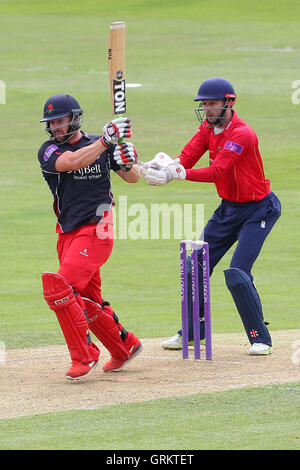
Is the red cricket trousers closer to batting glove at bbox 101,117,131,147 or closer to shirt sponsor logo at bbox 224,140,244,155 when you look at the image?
batting glove at bbox 101,117,131,147

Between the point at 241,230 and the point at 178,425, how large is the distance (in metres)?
2.75

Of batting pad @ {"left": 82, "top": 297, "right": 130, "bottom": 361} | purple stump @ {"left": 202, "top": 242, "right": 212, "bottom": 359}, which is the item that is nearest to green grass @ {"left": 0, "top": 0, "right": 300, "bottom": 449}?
purple stump @ {"left": 202, "top": 242, "right": 212, "bottom": 359}

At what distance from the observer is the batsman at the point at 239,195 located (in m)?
8.83

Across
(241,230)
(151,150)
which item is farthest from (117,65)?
(151,150)

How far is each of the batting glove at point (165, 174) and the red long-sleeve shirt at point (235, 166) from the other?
0.11m

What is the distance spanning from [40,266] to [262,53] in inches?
886

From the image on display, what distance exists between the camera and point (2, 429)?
21.9 ft

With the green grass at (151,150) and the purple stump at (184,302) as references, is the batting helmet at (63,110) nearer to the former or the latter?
the purple stump at (184,302)

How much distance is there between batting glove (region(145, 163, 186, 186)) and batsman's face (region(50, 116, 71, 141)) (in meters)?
→ 0.72

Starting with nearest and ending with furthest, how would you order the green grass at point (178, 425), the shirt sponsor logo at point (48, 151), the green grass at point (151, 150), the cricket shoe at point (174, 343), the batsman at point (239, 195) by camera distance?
the green grass at point (178, 425) < the green grass at point (151, 150) < the shirt sponsor logo at point (48, 151) < the batsman at point (239, 195) < the cricket shoe at point (174, 343)

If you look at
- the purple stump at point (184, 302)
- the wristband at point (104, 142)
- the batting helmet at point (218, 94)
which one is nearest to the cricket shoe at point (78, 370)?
the purple stump at point (184, 302)

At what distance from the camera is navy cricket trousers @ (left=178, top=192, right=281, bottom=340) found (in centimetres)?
895

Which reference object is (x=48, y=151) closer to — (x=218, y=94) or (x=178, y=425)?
(x=218, y=94)

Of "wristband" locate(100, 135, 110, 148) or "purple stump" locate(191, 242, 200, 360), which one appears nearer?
"wristband" locate(100, 135, 110, 148)
